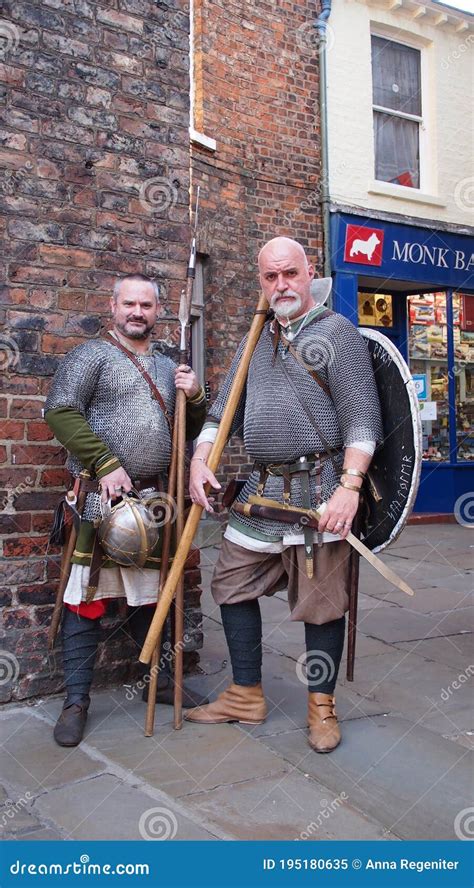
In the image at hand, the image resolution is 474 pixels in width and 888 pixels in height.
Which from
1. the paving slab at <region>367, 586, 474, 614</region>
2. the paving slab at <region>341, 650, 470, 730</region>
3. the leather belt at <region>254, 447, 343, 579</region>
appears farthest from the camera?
the paving slab at <region>367, 586, 474, 614</region>

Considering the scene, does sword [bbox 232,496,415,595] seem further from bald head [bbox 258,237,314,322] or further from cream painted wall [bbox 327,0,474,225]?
cream painted wall [bbox 327,0,474,225]

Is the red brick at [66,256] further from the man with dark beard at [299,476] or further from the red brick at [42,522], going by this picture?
the red brick at [42,522]

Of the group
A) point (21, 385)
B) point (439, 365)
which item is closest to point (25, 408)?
point (21, 385)

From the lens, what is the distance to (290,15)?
937 cm

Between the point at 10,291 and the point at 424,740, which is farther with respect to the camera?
the point at 10,291

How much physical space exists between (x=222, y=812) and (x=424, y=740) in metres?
1.01

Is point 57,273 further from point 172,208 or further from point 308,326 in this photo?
point 308,326

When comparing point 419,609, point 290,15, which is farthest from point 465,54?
point 419,609

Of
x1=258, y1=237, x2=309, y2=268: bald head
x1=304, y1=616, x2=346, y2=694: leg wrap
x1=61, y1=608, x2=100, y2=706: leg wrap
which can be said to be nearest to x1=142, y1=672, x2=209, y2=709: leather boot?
x1=61, y1=608, x2=100, y2=706: leg wrap

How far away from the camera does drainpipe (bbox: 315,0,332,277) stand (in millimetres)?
9602

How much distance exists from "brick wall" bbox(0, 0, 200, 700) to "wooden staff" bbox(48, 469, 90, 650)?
0.42 feet

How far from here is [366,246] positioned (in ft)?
32.6

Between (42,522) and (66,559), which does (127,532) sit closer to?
(66,559)

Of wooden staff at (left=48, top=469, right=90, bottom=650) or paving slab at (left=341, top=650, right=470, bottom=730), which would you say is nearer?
wooden staff at (left=48, top=469, right=90, bottom=650)
